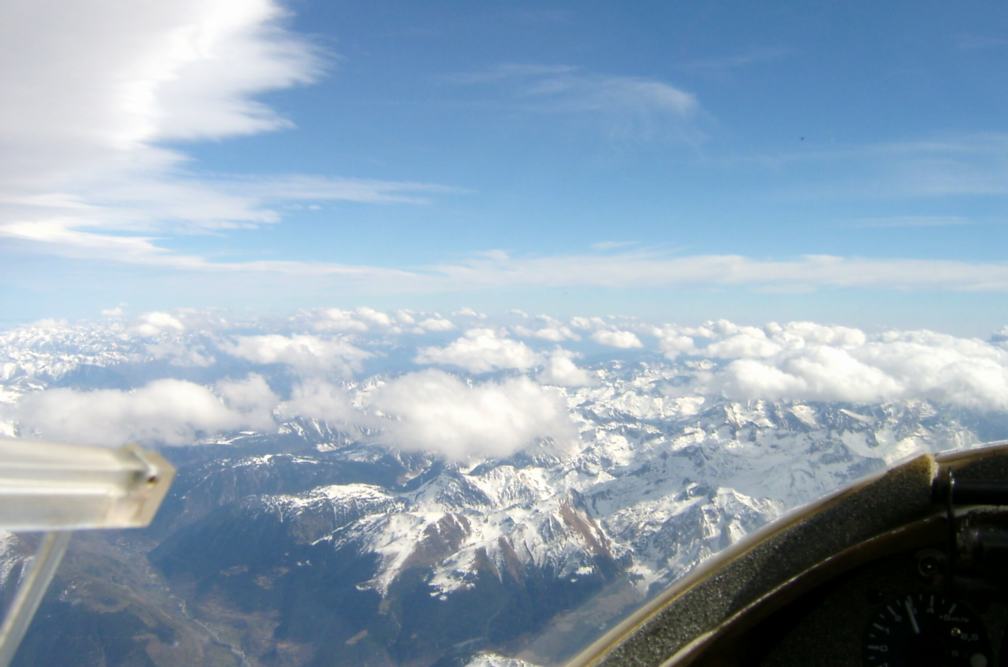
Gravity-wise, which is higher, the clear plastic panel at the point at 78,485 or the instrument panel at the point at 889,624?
the clear plastic panel at the point at 78,485

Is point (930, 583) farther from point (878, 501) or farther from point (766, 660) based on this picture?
point (766, 660)

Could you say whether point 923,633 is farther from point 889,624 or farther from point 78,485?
point 78,485

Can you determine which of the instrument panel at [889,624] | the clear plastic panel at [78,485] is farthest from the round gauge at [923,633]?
the clear plastic panel at [78,485]

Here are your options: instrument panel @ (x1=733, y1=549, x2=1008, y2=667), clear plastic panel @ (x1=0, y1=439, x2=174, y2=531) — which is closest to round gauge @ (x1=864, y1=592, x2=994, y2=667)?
instrument panel @ (x1=733, y1=549, x2=1008, y2=667)

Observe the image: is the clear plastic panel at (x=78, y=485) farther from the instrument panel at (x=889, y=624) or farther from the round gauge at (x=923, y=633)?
the round gauge at (x=923, y=633)

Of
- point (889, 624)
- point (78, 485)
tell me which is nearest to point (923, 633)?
point (889, 624)

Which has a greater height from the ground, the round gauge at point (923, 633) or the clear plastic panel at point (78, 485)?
the clear plastic panel at point (78, 485)

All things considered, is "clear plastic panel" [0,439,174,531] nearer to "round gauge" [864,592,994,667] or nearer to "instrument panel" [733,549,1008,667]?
"instrument panel" [733,549,1008,667]

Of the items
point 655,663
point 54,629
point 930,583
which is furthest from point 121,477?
point 54,629

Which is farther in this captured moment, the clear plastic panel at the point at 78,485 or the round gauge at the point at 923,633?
the round gauge at the point at 923,633
